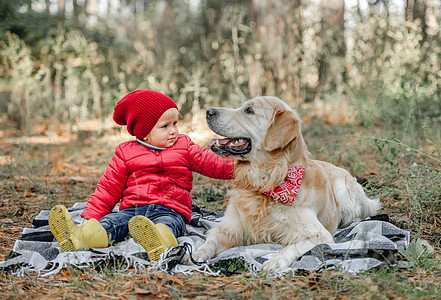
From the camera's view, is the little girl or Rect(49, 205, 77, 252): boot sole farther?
the little girl

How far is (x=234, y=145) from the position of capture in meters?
3.26

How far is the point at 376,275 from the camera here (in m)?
2.37

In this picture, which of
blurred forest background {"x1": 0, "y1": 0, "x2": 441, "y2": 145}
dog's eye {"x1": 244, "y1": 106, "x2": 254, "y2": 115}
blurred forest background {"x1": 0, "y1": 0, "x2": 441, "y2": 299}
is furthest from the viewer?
blurred forest background {"x1": 0, "y1": 0, "x2": 441, "y2": 145}

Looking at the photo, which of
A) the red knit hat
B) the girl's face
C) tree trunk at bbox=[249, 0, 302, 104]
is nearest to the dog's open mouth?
the girl's face

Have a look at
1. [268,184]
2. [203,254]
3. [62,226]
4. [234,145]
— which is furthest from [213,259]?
[62,226]

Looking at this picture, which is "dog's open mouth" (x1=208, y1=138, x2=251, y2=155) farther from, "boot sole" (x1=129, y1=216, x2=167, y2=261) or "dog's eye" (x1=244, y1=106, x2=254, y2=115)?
"boot sole" (x1=129, y1=216, x2=167, y2=261)

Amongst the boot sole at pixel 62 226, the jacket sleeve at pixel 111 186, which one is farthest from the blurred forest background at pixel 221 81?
the boot sole at pixel 62 226

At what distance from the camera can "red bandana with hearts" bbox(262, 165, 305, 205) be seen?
3020 mm

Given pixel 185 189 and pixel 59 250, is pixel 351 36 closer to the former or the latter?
pixel 185 189

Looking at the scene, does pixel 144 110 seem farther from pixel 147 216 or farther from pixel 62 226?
pixel 62 226

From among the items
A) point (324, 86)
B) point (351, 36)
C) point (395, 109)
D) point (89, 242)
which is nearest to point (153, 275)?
point (89, 242)

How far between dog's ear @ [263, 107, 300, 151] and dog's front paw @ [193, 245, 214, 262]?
0.84m

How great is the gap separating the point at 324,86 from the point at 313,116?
1081mm

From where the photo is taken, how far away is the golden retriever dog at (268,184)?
3023mm
